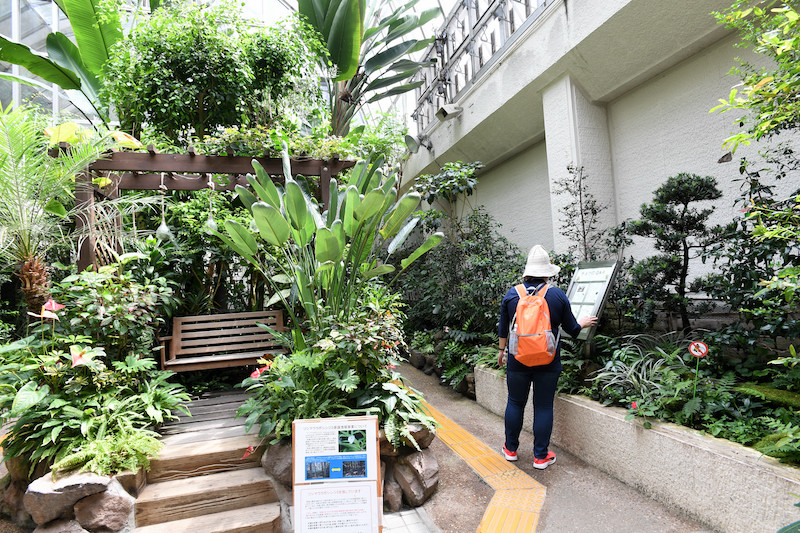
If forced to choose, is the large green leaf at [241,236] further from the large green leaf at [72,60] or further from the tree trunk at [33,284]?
→ the large green leaf at [72,60]

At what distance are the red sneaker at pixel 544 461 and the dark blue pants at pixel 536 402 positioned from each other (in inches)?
1.2

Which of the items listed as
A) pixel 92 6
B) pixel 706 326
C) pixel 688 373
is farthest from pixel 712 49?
pixel 92 6

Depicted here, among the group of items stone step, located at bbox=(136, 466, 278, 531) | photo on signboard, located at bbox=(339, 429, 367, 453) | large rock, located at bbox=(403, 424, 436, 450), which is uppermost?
photo on signboard, located at bbox=(339, 429, 367, 453)

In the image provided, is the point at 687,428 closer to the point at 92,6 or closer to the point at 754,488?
the point at 754,488

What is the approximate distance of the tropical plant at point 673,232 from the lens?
3.59m

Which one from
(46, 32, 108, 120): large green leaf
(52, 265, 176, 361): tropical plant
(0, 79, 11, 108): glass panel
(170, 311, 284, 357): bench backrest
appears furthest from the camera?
(0, 79, 11, 108): glass panel

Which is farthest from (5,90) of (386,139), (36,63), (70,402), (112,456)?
(112,456)

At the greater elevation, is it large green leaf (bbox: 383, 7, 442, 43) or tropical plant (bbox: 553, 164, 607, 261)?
large green leaf (bbox: 383, 7, 442, 43)

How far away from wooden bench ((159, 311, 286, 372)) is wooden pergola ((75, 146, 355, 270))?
4.00 feet

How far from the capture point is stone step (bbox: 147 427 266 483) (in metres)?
3.02

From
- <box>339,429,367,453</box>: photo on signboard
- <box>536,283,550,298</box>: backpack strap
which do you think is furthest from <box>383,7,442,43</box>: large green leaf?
<box>339,429,367,453</box>: photo on signboard

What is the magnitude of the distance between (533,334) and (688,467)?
3.95 feet

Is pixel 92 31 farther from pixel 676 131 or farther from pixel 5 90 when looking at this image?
pixel 676 131

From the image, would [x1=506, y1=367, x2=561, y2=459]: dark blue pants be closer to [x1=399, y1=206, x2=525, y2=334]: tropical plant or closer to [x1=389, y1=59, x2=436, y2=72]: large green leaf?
[x1=399, y1=206, x2=525, y2=334]: tropical plant
